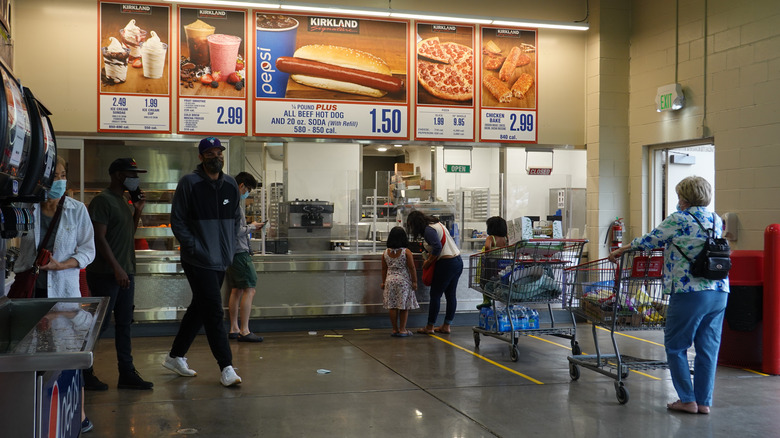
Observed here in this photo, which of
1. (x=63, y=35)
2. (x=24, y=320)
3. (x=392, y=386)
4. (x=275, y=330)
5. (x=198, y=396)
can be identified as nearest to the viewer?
(x=24, y=320)

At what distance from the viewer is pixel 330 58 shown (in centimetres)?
845

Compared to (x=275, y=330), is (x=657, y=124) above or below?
above

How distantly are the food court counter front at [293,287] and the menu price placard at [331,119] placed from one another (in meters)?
1.45

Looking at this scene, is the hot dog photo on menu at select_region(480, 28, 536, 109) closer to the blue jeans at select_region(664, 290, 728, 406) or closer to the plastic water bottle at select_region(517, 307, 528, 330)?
the plastic water bottle at select_region(517, 307, 528, 330)

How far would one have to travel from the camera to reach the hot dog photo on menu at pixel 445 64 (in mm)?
8727

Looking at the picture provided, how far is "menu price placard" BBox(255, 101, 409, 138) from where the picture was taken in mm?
8312

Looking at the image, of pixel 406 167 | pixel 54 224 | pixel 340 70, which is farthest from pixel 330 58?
pixel 54 224

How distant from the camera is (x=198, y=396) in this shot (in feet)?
16.5

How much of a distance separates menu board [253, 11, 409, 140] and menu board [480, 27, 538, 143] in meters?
1.04

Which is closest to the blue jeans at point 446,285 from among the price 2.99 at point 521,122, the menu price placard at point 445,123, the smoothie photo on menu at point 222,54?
the menu price placard at point 445,123

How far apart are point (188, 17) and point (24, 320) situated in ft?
19.2

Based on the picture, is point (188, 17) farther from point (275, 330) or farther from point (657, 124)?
point (657, 124)

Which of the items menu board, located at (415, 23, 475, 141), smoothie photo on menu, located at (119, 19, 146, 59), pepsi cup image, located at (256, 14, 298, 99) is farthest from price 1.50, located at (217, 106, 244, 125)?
menu board, located at (415, 23, 475, 141)

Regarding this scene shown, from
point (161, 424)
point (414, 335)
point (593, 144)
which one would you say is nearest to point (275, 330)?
point (414, 335)
